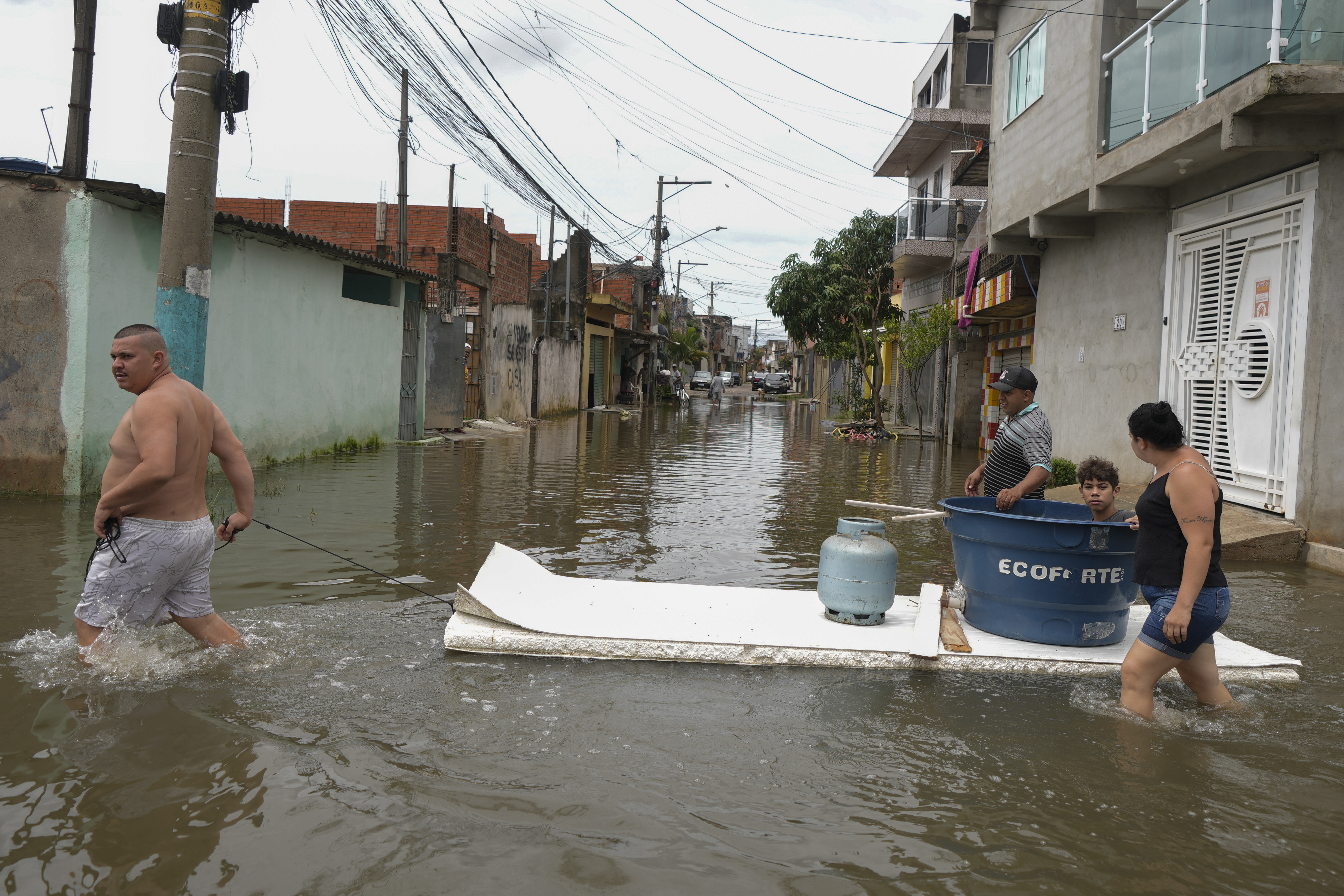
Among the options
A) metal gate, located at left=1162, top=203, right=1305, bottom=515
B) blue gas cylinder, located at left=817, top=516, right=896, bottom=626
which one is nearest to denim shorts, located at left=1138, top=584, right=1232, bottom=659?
blue gas cylinder, located at left=817, top=516, right=896, bottom=626

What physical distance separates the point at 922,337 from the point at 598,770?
2093 cm

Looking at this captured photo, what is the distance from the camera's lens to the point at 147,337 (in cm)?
447

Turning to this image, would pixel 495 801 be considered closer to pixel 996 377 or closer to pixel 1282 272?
pixel 1282 272

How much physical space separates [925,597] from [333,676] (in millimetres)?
3314

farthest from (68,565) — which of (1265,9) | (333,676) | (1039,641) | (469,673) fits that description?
(1265,9)

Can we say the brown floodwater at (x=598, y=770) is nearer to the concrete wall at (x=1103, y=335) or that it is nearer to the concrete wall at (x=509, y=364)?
the concrete wall at (x=1103, y=335)

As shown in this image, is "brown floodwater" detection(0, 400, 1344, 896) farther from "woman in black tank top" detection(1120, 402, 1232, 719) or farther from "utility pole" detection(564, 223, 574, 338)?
"utility pole" detection(564, 223, 574, 338)

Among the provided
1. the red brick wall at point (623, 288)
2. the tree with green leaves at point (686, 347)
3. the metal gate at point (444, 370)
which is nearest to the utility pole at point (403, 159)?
the metal gate at point (444, 370)

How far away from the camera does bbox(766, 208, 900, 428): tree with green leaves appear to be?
2906cm

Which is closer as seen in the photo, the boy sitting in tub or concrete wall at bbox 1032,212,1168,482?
the boy sitting in tub

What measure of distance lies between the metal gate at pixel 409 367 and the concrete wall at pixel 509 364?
14.0 feet

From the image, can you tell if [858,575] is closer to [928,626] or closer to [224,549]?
[928,626]

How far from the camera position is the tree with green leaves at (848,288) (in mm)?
29062

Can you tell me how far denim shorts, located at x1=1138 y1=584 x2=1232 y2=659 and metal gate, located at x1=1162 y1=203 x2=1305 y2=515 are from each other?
524 cm
